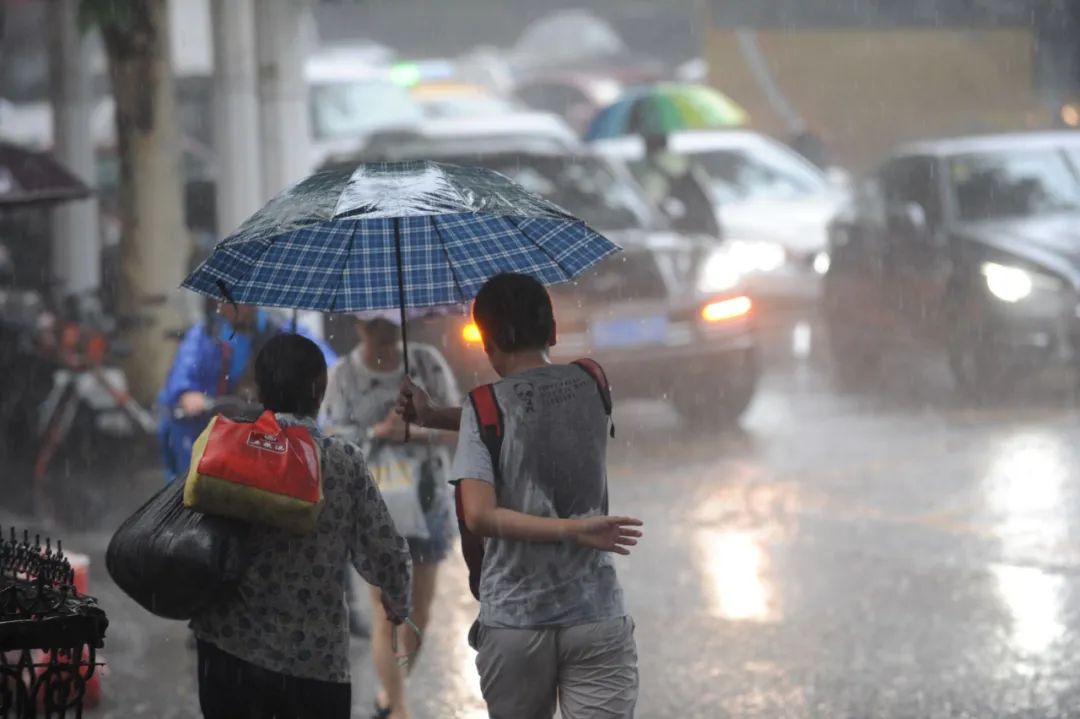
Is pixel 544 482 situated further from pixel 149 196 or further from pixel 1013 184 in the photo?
pixel 1013 184

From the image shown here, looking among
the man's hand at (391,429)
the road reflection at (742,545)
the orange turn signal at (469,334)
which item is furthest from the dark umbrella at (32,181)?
the man's hand at (391,429)

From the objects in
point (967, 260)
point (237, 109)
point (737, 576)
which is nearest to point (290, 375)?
point (737, 576)

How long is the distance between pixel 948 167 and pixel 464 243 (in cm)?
1002

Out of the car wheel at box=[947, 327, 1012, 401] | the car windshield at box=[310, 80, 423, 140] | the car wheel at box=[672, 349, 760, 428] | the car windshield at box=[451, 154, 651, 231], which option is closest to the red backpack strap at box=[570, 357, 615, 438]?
the car wheel at box=[672, 349, 760, 428]

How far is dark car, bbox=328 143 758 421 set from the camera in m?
11.0

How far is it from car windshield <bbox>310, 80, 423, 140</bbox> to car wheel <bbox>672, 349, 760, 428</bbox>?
8279 millimetres

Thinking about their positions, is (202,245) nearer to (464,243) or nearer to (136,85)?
(136,85)

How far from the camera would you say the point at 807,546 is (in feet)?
28.9

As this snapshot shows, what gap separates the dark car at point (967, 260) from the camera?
12.7 meters

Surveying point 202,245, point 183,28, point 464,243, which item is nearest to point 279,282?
point 464,243

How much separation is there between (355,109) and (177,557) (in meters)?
16.3

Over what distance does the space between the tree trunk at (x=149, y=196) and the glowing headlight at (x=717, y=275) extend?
3.47 meters

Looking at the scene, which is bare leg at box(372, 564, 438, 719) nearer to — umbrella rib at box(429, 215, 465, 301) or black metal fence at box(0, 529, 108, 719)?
umbrella rib at box(429, 215, 465, 301)

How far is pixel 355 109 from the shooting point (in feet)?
65.6
